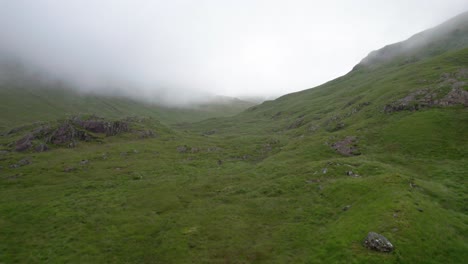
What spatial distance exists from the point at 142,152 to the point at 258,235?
7051 centimetres

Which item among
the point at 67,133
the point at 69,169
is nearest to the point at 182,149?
the point at 69,169

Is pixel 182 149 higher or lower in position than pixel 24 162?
lower

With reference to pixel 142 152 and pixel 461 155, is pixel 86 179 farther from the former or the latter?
pixel 461 155

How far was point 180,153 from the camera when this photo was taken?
97750mm

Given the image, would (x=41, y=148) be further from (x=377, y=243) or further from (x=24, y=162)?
(x=377, y=243)

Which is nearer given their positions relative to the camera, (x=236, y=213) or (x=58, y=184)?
(x=236, y=213)

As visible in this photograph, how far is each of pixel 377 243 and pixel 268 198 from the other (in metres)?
23.3

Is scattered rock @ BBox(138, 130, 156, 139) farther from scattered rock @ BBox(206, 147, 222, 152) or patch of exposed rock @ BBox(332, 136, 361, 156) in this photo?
patch of exposed rock @ BBox(332, 136, 361, 156)

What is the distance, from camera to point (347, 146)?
69.5 m

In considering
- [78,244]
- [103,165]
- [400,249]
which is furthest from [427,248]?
[103,165]

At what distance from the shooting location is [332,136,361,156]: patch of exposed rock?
66.1 meters

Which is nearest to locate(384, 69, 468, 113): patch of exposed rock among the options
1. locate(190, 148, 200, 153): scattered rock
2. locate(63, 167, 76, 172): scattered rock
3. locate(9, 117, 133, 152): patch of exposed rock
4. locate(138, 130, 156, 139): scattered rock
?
locate(190, 148, 200, 153): scattered rock

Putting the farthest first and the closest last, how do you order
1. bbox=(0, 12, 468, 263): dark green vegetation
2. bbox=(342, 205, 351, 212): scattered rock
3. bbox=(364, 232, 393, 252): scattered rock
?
1. bbox=(342, 205, 351, 212): scattered rock
2. bbox=(0, 12, 468, 263): dark green vegetation
3. bbox=(364, 232, 393, 252): scattered rock

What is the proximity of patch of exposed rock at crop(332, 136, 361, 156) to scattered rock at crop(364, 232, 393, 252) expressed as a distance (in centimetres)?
4172
